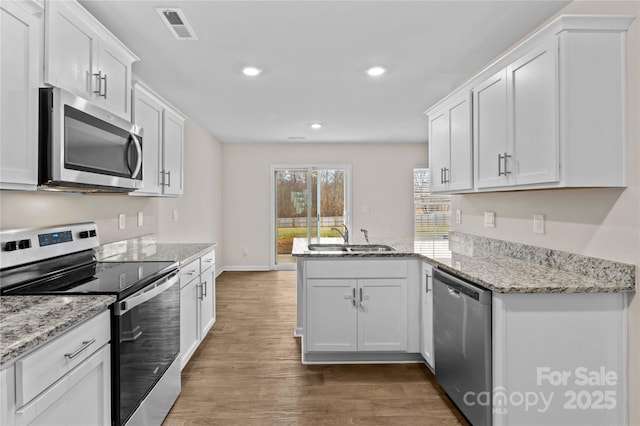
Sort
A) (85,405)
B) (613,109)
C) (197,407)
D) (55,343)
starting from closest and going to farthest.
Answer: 1. (55,343)
2. (85,405)
3. (613,109)
4. (197,407)

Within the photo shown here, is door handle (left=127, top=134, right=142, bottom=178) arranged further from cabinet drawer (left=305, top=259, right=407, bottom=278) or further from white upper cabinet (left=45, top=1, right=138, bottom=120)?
cabinet drawer (left=305, top=259, right=407, bottom=278)

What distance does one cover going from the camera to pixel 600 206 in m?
1.93

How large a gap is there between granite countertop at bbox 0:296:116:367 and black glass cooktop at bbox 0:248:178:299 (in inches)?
3.8

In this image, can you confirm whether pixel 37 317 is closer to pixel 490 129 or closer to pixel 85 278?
pixel 85 278

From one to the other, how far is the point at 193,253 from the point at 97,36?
5.14ft

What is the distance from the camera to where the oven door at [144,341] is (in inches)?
63.7

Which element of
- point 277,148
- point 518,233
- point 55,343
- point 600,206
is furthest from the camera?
point 277,148

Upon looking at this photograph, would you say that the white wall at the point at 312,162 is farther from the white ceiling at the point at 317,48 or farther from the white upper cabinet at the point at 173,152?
the white upper cabinet at the point at 173,152

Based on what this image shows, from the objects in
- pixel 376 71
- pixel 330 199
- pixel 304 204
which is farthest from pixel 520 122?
pixel 304 204

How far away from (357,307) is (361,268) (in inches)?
12.1

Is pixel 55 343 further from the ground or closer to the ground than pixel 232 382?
further from the ground

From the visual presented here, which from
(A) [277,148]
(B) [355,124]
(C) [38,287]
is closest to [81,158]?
(C) [38,287]

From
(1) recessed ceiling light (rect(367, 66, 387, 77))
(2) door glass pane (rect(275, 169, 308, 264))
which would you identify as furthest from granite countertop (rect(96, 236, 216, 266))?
(2) door glass pane (rect(275, 169, 308, 264))

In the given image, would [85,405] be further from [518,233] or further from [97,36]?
[518,233]
